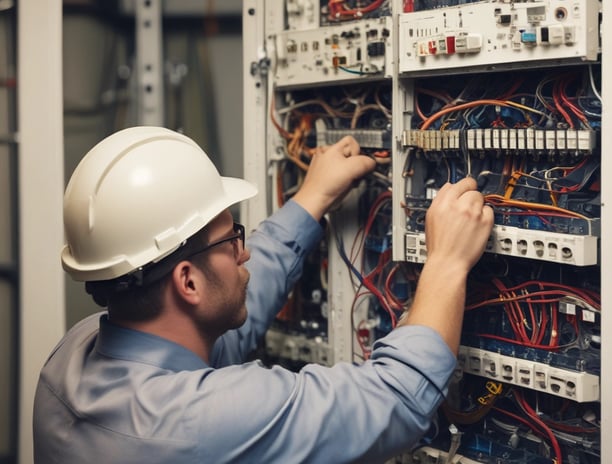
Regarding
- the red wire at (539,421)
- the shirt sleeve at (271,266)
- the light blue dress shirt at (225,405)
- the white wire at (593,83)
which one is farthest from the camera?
the shirt sleeve at (271,266)

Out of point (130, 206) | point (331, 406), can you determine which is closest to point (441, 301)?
point (331, 406)

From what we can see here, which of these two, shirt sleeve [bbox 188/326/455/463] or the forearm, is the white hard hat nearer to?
shirt sleeve [bbox 188/326/455/463]

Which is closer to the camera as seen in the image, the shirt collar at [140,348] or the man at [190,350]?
the man at [190,350]

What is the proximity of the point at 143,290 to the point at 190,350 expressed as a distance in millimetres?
174

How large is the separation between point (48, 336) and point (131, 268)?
1.08 meters

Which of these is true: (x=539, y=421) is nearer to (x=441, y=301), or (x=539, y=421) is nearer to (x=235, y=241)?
(x=441, y=301)

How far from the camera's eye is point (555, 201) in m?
2.05

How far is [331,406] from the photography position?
5.68ft

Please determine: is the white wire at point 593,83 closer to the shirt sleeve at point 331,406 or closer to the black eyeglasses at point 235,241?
the shirt sleeve at point 331,406

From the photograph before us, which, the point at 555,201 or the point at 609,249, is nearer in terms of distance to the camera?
the point at 609,249

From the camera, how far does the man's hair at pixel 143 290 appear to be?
5.93ft

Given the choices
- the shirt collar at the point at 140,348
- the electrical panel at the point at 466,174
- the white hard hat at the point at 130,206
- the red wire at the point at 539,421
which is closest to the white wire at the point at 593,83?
the electrical panel at the point at 466,174

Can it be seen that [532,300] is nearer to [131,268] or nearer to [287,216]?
[287,216]

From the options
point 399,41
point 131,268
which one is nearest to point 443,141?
point 399,41
